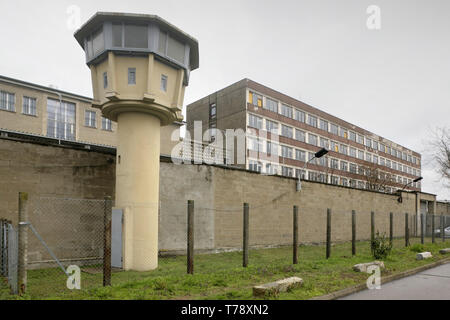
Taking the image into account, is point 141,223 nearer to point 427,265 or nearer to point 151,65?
point 151,65

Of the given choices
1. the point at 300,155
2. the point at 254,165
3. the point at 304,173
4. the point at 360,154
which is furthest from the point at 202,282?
the point at 360,154

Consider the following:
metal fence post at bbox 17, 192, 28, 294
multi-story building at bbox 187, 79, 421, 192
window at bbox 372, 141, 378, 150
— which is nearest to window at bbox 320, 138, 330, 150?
multi-story building at bbox 187, 79, 421, 192

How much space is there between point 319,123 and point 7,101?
50.3 meters

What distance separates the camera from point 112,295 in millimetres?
7520

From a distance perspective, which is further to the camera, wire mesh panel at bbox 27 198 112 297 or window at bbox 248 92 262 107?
window at bbox 248 92 262 107

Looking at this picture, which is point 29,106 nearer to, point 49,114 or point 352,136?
point 49,114

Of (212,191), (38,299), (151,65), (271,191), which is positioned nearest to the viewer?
(38,299)

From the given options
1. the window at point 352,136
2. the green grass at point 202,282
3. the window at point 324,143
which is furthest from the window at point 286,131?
the green grass at point 202,282

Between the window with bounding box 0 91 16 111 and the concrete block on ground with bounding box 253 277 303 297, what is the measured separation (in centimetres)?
2961

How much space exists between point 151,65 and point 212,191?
7.48 metres

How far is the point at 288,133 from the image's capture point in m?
57.4

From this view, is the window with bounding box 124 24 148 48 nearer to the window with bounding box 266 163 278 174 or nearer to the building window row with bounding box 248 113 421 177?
the building window row with bounding box 248 113 421 177

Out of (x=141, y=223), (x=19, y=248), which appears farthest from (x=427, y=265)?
(x=19, y=248)

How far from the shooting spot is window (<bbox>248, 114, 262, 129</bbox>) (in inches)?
2007
